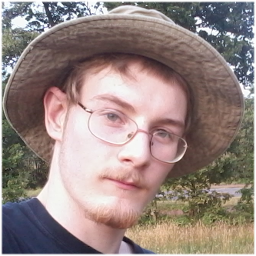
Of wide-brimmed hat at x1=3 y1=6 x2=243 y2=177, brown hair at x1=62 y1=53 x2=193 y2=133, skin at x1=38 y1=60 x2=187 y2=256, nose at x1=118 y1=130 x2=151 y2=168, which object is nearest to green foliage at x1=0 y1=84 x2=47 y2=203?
wide-brimmed hat at x1=3 y1=6 x2=243 y2=177

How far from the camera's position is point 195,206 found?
10914 millimetres

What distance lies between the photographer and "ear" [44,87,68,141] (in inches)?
55.3

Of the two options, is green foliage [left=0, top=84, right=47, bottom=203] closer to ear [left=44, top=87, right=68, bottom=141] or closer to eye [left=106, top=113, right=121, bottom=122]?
ear [left=44, top=87, right=68, bottom=141]

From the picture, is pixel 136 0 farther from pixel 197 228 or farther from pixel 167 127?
pixel 167 127

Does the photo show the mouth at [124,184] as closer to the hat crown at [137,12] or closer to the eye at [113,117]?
the eye at [113,117]

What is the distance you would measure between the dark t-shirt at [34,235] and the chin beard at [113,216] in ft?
0.27

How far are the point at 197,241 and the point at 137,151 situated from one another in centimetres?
650

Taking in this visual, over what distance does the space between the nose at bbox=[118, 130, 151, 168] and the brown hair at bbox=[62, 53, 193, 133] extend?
19cm

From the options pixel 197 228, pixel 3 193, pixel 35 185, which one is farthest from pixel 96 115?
pixel 35 185

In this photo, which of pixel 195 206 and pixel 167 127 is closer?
pixel 167 127

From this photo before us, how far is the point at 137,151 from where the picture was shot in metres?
1.23

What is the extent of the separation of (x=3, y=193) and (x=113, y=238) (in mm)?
9301

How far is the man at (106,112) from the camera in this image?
1214mm

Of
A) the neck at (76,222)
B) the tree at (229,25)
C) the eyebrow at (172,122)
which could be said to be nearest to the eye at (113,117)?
the eyebrow at (172,122)
